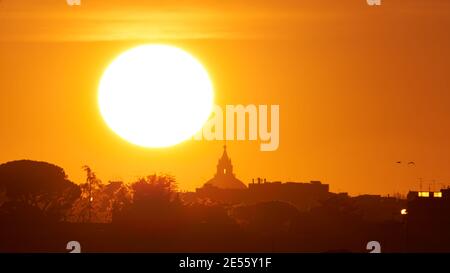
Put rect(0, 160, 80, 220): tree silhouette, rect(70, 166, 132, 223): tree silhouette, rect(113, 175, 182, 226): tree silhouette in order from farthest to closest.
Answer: rect(70, 166, 132, 223): tree silhouette
rect(0, 160, 80, 220): tree silhouette
rect(113, 175, 182, 226): tree silhouette

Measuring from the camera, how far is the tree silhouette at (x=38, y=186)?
121562mm

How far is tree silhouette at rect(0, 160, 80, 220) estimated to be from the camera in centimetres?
12156

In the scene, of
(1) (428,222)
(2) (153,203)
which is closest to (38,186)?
(2) (153,203)

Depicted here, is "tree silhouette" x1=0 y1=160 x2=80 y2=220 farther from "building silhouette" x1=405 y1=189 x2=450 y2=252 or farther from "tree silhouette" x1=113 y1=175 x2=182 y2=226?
"building silhouette" x1=405 y1=189 x2=450 y2=252

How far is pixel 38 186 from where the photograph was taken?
12419cm

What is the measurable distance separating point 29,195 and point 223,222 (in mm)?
22175

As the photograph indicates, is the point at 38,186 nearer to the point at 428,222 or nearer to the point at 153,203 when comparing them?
the point at 153,203

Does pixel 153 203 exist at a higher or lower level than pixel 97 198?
lower

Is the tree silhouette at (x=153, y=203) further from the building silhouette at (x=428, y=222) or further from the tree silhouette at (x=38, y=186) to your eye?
the building silhouette at (x=428, y=222)

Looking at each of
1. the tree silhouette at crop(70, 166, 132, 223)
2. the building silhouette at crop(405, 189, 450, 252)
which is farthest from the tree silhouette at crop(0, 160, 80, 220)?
the building silhouette at crop(405, 189, 450, 252)
